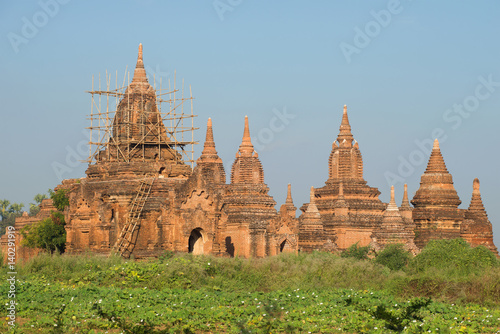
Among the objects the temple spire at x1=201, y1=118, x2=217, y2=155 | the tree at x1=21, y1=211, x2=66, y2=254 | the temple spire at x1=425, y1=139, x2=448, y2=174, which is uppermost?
the temple spire at x1=201, y1=118, x2=217, y2=155

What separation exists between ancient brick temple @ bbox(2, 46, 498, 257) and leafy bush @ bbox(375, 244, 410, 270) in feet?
20.7

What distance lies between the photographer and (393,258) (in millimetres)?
37719

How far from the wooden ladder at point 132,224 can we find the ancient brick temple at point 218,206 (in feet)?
0.14

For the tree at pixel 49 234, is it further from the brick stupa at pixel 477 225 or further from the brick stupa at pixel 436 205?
the brick stupa at pixel 477 225

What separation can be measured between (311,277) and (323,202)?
2273 cm

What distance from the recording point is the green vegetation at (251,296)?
22.0 meters

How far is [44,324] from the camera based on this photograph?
22094 millimetres

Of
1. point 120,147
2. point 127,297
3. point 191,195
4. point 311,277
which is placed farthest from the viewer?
point 120,147

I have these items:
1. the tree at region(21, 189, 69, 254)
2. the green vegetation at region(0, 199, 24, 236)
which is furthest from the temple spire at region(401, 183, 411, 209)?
the green vegetation at region(0, 199, 24, 236)

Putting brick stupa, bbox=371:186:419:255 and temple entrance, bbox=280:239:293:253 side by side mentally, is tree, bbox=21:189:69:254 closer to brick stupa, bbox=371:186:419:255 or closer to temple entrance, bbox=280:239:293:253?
temple entrance, bbox=280:239:293:253

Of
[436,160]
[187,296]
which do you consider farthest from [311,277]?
[436,160]

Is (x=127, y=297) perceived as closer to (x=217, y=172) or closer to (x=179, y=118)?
(x=179, y=118)

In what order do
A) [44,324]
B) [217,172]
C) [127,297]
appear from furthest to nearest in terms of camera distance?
[217,172], [127,297], [44,324]

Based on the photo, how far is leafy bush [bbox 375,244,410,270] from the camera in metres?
37.1
